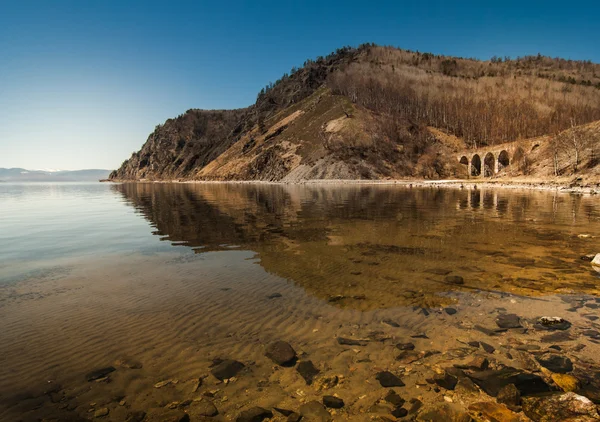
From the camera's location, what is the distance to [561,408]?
480 cm

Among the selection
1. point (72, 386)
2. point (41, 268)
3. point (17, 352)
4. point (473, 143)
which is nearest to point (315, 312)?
point (72, 386)

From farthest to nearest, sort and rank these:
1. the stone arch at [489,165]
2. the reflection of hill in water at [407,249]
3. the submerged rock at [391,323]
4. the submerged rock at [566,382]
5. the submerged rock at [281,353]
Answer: the stone arch at [489,165], the reflection of hill in water at [407,249], the submerged rock at [391,323], the submerged rock at [281,353], the submerged rock at [566,382]

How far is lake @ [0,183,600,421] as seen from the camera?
5590 millimetres

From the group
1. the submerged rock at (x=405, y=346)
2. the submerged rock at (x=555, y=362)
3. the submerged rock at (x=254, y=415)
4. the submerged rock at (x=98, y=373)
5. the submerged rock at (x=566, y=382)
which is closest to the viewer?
the submerged rock at (x=254, y=415)

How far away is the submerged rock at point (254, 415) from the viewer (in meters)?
5.00

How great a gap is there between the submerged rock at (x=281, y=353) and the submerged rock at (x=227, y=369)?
0.69m

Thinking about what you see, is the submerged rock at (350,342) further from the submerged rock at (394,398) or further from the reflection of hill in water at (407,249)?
the reflection of hill in water at (407,249)

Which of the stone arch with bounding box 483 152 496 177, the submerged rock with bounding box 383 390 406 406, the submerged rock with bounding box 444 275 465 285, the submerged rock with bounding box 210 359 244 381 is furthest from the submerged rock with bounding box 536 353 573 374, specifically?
the stone arch with bounding box 483 152 496 177

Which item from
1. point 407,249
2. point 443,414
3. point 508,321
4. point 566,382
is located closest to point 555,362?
point 566,382

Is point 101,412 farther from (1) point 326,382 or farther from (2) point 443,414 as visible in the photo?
(2) point 443,414

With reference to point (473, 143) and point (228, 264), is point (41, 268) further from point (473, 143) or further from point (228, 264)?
point (473, 143)

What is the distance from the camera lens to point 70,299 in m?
10.1

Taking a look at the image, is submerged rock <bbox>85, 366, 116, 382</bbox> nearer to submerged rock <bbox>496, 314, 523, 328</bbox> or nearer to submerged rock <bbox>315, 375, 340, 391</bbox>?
submerged rock <bbox>315, 375, 340, 391</bbox>

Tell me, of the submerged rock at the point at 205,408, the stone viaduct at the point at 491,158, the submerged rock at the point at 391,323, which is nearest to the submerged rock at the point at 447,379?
the submerged rock at the point at 391,323
